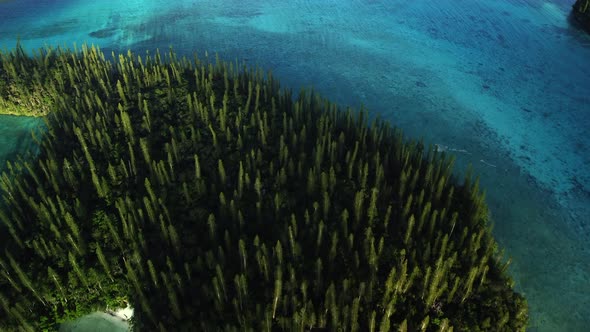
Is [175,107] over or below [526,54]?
below

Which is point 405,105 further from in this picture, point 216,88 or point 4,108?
point 4,108

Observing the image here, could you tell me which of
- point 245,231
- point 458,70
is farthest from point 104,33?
point 458,70

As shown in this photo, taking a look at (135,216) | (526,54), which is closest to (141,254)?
(135,216)

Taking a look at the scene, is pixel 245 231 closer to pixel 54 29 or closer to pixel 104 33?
pixel 104 33

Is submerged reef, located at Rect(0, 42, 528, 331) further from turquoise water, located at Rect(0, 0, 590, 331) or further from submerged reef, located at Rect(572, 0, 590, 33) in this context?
submerged reef, located at Rect(572, 0, 590, 33)

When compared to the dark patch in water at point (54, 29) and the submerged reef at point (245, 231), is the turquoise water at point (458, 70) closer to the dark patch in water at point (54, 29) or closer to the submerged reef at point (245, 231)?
the dark patch in water at point (54, 29)
